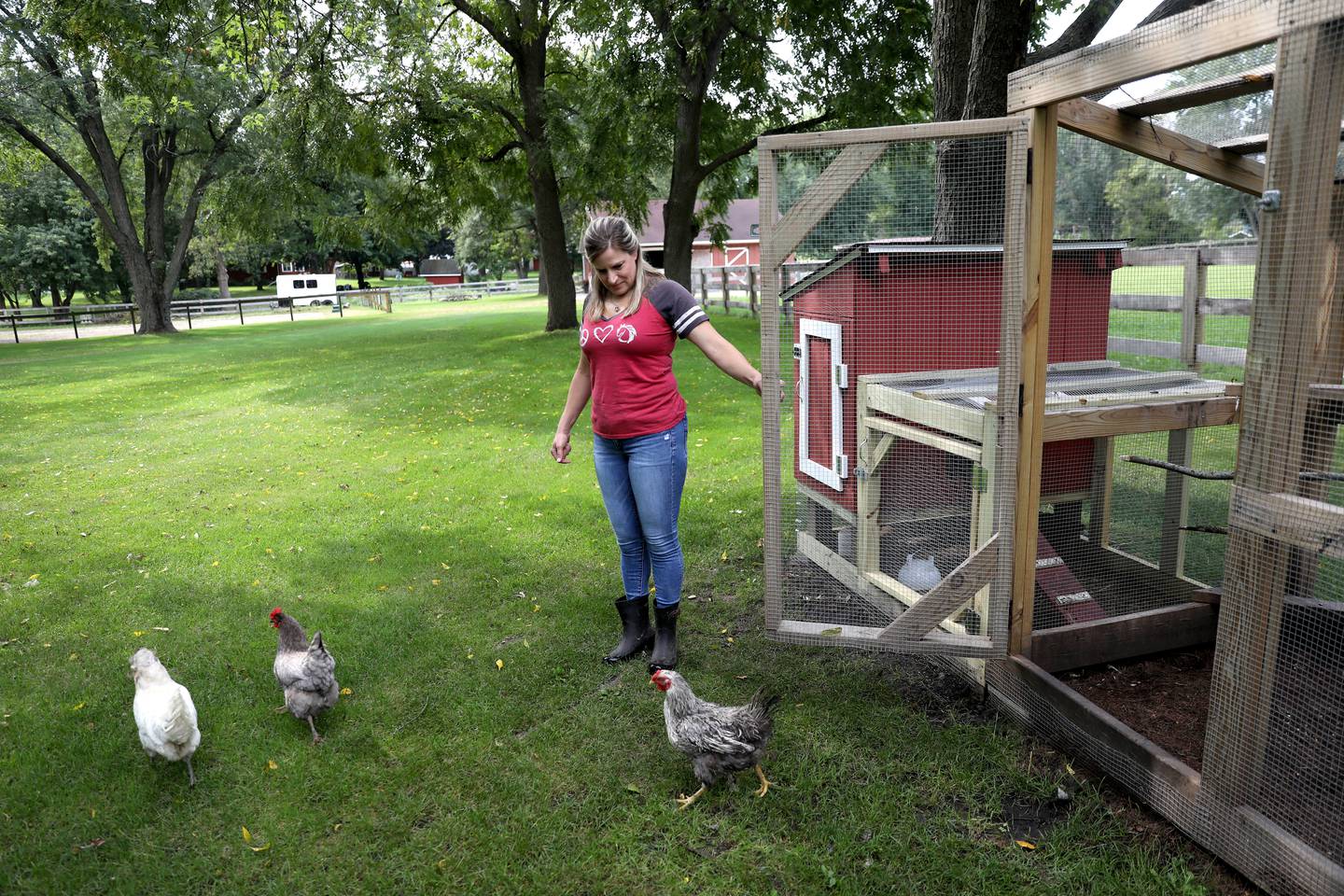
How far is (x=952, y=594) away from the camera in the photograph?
3590 millimetres

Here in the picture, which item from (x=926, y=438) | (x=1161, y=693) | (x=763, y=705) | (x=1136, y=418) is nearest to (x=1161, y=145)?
(x=1136, y=418)

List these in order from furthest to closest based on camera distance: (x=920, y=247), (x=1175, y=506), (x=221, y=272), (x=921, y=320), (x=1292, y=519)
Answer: (x=221, y=272) < (x=1175, y=506) < (x=921, y=320) < (x=920, y=247) < (x=1292, y=519)

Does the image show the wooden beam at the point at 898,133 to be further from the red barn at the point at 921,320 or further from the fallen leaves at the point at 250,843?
the fallen leaves at the point at 250,843

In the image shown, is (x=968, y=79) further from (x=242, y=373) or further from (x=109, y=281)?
(x=109, y=281)

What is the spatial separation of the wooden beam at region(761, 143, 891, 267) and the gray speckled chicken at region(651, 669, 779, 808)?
1763mm

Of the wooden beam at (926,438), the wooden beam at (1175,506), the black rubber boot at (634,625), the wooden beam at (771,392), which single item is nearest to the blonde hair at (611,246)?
the wooden beam at (771,392)

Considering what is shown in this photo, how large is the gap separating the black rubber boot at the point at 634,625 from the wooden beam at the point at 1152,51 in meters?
2.79

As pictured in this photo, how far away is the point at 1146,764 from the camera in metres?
3.01

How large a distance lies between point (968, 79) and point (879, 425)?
2.48 metres

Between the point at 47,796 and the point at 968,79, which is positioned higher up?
the point at 968,79

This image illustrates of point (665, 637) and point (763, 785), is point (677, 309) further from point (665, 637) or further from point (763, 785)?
point (763, 785)

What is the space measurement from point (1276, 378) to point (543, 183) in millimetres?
17134

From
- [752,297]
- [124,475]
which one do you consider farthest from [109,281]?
[124,475]

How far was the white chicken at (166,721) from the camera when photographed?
3.31 m
